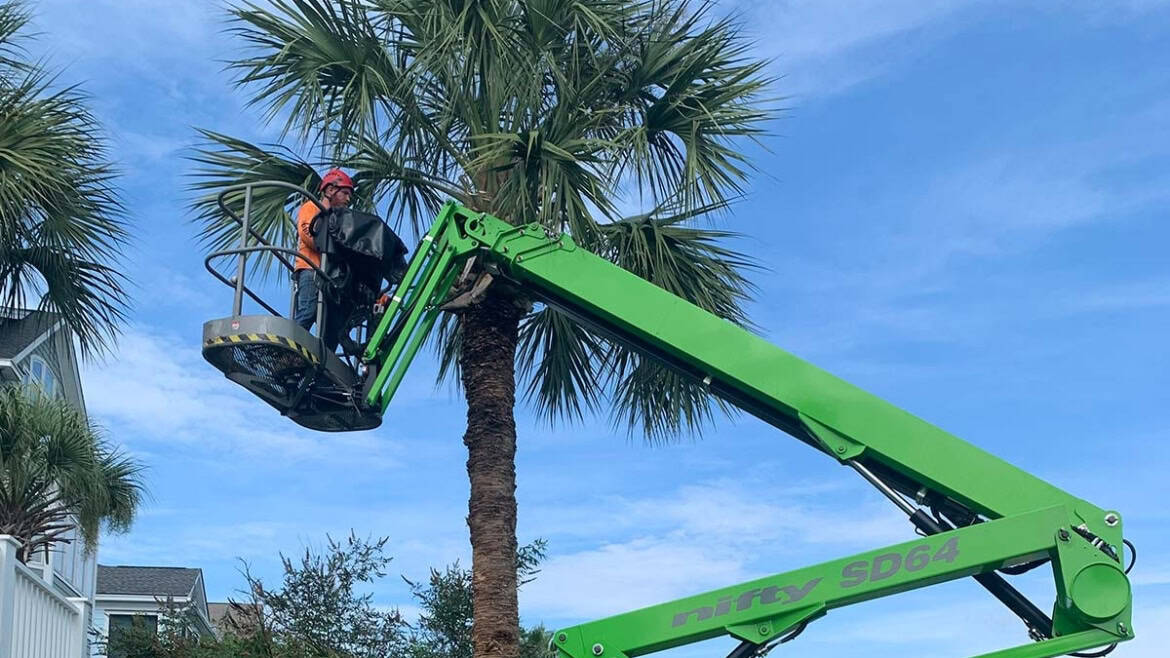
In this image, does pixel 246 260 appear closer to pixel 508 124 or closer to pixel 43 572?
pixel 508 124

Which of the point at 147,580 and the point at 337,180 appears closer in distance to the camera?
the point at 337,180

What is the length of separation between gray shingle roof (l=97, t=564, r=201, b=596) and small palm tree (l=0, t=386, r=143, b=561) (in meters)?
15.4

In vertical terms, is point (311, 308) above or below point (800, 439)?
above

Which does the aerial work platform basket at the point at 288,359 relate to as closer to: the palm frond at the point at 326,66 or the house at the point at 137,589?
the palm frond at the point at 326,66

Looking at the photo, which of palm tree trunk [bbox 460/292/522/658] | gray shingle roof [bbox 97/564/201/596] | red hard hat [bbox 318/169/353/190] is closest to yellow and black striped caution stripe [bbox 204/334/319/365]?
red hard hat [bbox 318/169/353/190]

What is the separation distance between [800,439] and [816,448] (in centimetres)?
17

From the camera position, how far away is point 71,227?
13.6 metres

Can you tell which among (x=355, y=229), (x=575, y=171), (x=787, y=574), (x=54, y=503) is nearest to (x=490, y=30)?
(x=575, y=171)

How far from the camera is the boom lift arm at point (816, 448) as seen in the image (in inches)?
298

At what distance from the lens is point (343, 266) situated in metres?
9.07

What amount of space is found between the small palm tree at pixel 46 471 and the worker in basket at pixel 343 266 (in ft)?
26.4


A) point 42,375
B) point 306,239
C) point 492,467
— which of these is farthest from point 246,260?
point 42,375

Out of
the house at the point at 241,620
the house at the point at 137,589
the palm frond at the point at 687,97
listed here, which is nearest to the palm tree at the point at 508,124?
the palm frond at the point at 687,97

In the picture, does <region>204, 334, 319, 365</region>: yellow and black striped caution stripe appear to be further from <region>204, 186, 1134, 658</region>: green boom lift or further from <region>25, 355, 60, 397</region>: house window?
<region>25, 355, 60, 397</region>: house window
